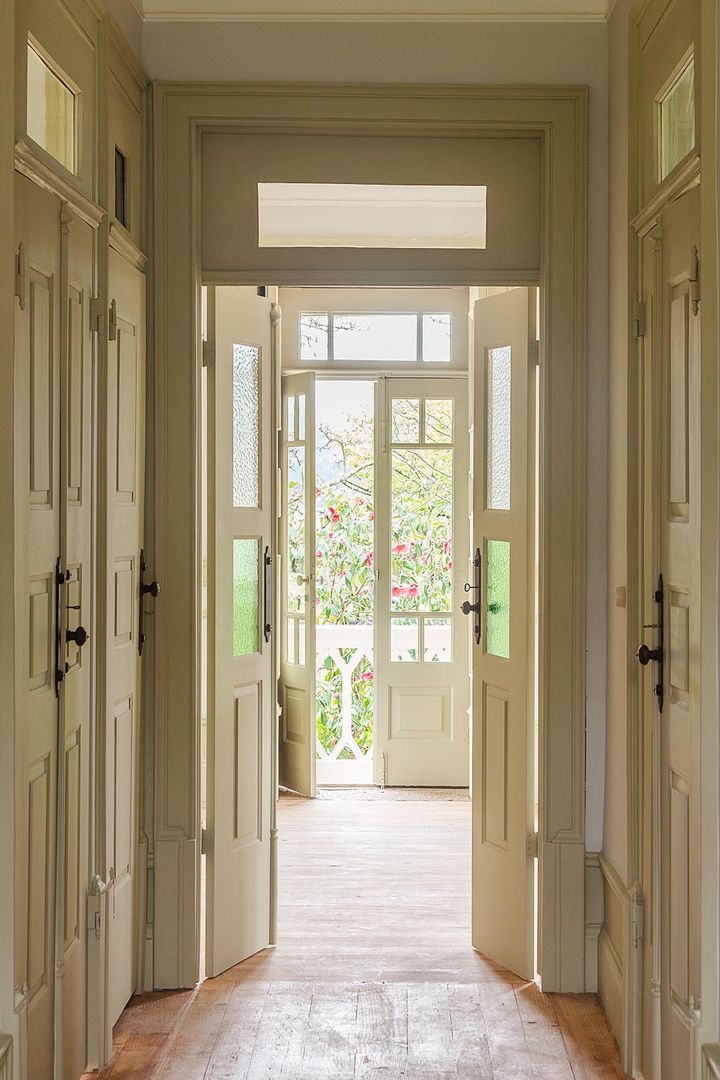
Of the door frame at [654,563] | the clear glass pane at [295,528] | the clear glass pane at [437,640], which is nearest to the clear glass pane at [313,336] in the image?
the clear glass pane at [295,528]

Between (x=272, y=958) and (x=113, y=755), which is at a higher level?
(x=113, y=755)

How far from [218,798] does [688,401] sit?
6.57 ft

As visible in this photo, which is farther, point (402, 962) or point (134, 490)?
point (402, 962)

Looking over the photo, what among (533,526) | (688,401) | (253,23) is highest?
(253,23)

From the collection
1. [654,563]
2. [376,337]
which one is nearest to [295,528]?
[376,337]

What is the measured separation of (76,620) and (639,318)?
1768 mm

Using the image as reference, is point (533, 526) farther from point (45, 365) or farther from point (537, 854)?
point (45, 365)

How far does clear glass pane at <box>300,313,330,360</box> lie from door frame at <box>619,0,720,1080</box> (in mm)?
3044

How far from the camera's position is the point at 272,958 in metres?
3.63

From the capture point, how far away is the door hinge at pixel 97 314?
2.88 m

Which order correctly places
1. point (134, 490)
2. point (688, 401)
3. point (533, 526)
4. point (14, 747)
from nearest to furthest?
1. point (14, 747)
2. point (688, 401)
3. point (134, 490)
4. point (533, 526)

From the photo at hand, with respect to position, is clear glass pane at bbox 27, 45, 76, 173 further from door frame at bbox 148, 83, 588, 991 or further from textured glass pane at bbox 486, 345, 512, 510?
textured glass pane at bbox 486, 345, 512, 510

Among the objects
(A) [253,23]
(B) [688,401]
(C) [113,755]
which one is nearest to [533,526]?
(B) [688,401]

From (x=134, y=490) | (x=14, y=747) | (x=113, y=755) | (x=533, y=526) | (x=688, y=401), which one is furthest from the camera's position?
(x=533, y=526)
